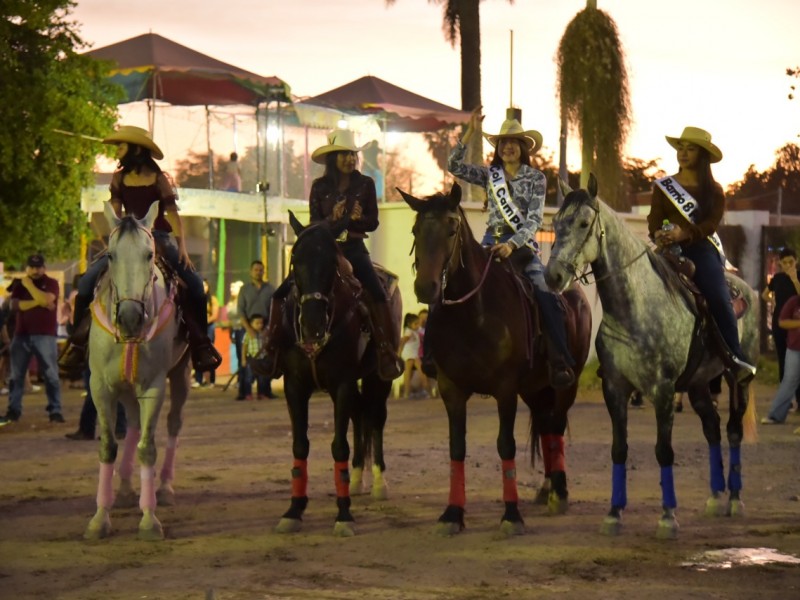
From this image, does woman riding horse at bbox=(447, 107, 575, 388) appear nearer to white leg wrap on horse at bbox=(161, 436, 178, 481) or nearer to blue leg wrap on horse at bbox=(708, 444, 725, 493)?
blue leg wrap on horse at bbox=(708, 444, 725, 493)

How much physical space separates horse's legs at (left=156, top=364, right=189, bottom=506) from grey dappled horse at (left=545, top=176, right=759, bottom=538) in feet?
12.9

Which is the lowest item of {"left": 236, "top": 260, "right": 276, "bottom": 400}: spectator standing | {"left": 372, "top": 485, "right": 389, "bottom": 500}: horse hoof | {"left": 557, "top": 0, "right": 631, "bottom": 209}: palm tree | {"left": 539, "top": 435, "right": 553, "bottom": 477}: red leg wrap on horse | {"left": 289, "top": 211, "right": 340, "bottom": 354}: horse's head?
{"left": 372, "top": 485, "right": 389, "bottom": 500}: horse hoof

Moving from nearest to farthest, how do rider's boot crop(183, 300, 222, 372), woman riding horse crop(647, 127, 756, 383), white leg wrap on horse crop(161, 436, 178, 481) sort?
woman riding horse crop(647, 127, 756, 383)
rider's boot crop(183, 300, 222, 372)
white leg wrap on horse crop(161, 436, 178, 481)

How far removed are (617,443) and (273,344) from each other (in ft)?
9.15

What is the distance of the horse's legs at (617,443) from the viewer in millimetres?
10281

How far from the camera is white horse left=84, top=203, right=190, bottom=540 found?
10.0m

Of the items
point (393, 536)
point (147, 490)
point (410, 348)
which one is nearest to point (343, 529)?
point (393, 536)

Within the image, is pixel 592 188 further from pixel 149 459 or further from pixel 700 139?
pixel 149 459

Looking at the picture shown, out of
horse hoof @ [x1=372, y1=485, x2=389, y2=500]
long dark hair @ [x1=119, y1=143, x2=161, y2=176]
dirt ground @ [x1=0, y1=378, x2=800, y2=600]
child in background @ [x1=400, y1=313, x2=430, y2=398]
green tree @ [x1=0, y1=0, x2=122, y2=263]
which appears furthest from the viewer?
green tree @ [x1=0, y1=0, x2=122, y2=263]

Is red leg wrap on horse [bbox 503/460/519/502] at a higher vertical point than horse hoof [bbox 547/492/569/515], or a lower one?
higher

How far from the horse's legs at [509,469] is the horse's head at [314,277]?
1.46 metres

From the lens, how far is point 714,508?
1116 cm

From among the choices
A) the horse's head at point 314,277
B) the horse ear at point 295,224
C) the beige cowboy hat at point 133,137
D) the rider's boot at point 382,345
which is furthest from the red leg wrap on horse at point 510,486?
the beige cowboy hat at point 133,137

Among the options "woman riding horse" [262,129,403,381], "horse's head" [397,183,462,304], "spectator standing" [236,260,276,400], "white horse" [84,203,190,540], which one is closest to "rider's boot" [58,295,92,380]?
"white horse" [84,203,190,540]
